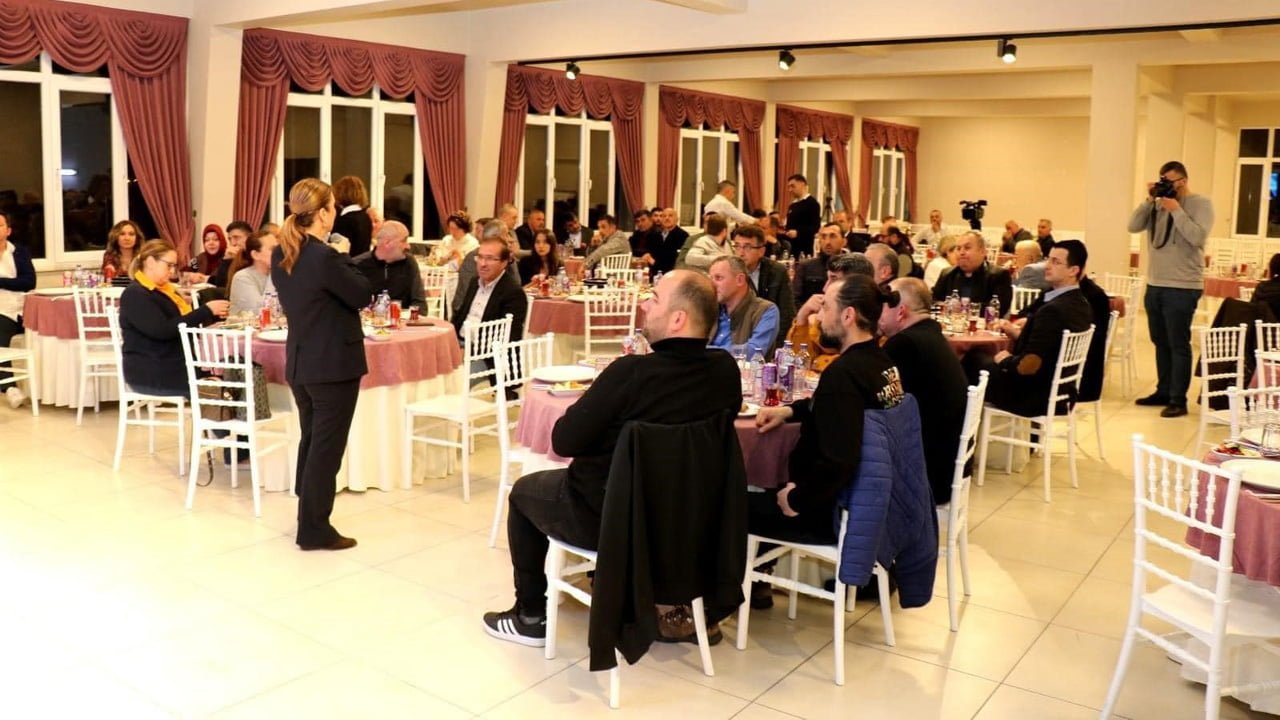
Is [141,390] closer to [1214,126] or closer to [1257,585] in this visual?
[1257,585]

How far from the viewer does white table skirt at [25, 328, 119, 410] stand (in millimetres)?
7367

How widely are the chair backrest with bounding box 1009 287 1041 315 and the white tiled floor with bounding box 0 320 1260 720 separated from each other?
10.5 ft

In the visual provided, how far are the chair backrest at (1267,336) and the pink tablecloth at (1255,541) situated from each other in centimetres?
280

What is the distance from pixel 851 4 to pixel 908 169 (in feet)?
45.6

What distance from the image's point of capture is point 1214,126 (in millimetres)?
16078

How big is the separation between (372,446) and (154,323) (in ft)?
4.27

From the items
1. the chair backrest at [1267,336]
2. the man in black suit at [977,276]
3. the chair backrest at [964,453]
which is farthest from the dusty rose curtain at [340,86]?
the chair backrest at [1267,336]

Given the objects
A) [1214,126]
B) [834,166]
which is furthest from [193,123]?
[1214,126]

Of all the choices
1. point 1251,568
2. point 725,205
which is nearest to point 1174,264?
point 725,205

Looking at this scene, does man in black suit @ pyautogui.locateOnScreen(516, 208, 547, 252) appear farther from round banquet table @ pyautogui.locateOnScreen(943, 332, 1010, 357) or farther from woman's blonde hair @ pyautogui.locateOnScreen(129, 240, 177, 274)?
round banquet table @ pyautogui.locateOnScreen(943, 332, 1010, 357)

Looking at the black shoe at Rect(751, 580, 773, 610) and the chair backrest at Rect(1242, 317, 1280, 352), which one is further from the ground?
the chair backrest at Rect(1242, 317, 1280, 352)

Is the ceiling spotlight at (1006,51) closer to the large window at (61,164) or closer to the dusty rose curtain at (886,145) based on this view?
the large window at (61,164)

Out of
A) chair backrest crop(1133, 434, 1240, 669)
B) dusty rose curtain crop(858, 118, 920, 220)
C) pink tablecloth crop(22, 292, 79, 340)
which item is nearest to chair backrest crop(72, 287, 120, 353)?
pink tablecloth crop(22, 292, 79, 340)

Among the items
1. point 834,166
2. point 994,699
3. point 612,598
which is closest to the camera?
point 612,598
